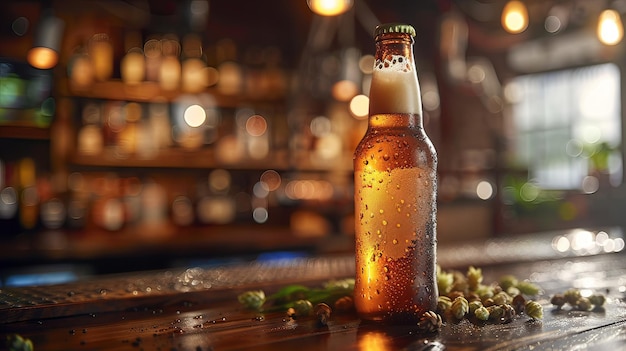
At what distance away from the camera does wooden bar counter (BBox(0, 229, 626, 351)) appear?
771 millimetres

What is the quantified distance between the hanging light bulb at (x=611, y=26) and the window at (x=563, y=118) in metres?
4.26

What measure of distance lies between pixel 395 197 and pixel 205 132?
3.19m

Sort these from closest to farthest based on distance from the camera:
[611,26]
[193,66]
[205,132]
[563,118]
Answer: [611,26] < [193,66] < [205,132] < [563,118]

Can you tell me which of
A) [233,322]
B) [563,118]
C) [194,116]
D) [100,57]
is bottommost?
[233,322]

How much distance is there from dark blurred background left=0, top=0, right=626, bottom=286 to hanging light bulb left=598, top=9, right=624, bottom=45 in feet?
0.03

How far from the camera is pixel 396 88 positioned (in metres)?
0.89

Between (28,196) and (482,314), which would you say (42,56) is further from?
(482,314)

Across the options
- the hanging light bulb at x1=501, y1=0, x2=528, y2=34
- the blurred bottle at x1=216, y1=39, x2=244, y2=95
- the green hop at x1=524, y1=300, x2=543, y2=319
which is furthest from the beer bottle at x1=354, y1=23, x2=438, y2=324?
the blurred bottle at x1=216, y1=39, x2=244, y2=95

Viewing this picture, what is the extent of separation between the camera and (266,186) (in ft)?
13.9

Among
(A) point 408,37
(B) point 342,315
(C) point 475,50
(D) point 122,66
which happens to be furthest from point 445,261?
(C) point 475,50

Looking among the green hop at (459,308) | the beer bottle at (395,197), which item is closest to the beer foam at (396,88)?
the beer bottle at (395,197)

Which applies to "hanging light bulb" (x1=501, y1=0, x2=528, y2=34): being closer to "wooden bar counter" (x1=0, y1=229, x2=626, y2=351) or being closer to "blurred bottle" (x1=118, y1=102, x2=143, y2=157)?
"wooden bar counter" (x1=0, y1=229, x2=626, y2=351)

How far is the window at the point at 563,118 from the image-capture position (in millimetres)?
7609

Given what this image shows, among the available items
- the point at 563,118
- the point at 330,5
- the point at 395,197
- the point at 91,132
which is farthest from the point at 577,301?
the point at 563,118
